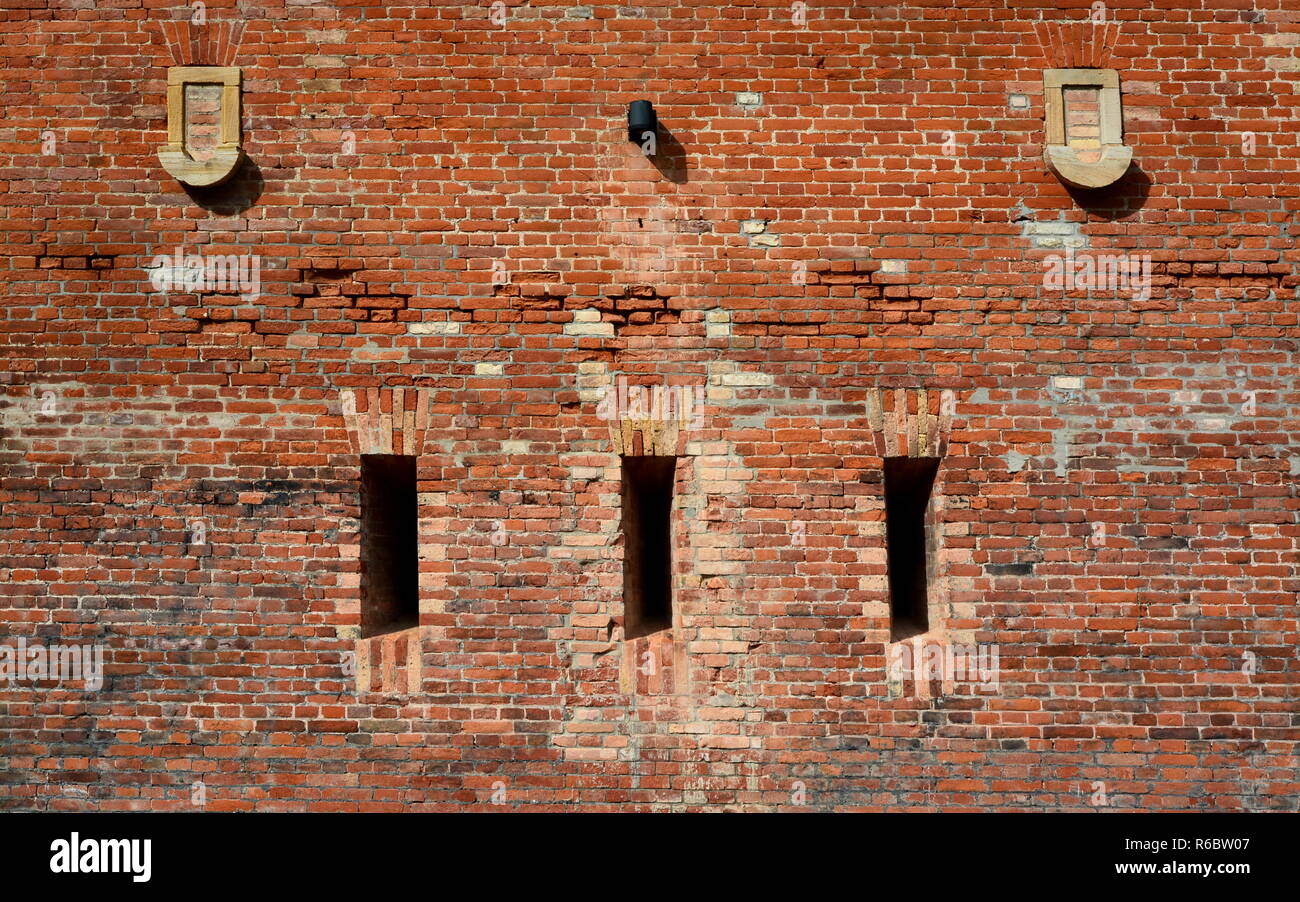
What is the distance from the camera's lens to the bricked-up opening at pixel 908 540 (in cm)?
458

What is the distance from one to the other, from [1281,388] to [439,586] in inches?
193

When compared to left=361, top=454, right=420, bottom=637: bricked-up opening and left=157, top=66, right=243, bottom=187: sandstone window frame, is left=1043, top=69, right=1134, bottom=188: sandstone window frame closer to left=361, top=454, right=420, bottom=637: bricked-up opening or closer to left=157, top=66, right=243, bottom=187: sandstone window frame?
left=361, top=454, right=420, bottom=637: bricked-up opening

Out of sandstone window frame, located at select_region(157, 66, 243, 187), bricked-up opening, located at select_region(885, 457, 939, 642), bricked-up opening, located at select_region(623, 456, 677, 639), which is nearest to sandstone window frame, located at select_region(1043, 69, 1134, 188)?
bricked-up opening, located at select_region(885, 457, 939, 642)

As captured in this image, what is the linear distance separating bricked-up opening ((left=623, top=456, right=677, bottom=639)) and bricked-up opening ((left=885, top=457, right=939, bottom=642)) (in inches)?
51.7

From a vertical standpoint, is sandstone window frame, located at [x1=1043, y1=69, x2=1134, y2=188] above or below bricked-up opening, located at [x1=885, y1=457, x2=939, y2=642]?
above

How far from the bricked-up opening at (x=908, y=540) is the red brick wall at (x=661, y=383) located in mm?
151

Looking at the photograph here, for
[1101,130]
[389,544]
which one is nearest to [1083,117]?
[1101,130]

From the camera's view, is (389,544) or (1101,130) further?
(389,544)

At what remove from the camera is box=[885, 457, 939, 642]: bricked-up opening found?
458 cm

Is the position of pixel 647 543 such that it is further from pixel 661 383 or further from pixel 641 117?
pixel 641 117

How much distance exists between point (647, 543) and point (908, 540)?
1.61 meters

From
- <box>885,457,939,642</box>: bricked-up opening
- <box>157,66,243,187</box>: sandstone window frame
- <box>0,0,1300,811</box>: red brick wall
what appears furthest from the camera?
<box>885,457,939,642</box>: bricked-up opening

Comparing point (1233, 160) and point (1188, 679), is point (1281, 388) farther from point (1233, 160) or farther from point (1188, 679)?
point (1188, 679)

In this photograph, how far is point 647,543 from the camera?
16.1ft
